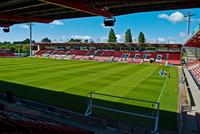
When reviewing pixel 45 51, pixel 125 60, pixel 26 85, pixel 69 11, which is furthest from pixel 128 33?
pixel 69 11

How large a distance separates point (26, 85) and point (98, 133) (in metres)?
11.6

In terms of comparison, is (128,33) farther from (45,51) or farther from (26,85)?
(26,85)

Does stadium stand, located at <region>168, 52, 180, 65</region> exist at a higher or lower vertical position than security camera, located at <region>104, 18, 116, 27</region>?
lower

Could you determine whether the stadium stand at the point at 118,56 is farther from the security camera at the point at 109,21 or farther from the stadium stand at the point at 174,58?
the security camera at the point at 109,21

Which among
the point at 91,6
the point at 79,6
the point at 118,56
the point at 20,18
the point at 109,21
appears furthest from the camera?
the point at 118,56

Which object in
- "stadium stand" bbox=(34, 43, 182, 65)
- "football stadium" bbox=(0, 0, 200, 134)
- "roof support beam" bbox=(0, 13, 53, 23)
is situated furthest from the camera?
"stadium stand" bbox=(34, 43, 182, 65)

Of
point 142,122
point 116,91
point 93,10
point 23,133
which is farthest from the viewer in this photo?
point 116,91

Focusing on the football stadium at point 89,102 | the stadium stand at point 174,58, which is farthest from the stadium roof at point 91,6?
the stadium stand at point 174,58

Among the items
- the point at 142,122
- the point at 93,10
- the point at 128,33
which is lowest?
the point at 142,122

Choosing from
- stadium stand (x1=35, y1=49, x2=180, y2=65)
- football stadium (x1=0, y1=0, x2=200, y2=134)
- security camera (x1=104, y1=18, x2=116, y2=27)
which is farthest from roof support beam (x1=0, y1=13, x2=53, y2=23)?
stadium stand (x1=35, y1=49, x2=180, y2=65)

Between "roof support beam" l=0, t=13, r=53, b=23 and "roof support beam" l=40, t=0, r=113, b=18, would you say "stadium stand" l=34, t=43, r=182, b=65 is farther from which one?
"roof support beam" l=40, t=0, r=113, b=18

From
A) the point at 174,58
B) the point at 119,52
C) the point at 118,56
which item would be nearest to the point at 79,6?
the point at 174,58

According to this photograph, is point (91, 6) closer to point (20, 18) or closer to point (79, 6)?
point (79, 6)

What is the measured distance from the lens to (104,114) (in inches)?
480
